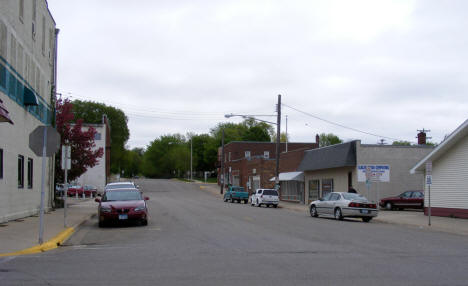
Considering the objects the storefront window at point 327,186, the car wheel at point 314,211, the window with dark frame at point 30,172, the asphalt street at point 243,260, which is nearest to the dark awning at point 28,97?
the window with dark frame at point 30,172

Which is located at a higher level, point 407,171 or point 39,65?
point 39,65

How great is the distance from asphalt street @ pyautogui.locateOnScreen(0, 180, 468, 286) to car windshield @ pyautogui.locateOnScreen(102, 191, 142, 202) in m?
3.50

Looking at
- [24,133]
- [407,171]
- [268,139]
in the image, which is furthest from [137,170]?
[24,133]

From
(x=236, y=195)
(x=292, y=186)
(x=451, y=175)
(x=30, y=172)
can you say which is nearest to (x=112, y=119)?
(x=236, y=195)

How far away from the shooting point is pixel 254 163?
6456cm

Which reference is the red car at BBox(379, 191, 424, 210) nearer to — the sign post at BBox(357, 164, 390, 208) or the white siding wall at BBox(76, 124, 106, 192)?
the sign post at BBox(357, 164, 390, 208)

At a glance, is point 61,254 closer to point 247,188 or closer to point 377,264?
point 377,264

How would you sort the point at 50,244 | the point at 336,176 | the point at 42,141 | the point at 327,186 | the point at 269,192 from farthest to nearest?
the point at 327,186 < the point at 269,192 < the point at 336,176 < the point at 50,244 < the point at 42,141

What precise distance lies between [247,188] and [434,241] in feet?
171

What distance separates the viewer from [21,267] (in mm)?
9820

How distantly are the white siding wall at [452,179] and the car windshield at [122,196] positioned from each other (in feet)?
53.2

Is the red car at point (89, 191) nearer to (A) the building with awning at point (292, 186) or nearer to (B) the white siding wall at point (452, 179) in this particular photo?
(A) the building with awning at point (292, 186)

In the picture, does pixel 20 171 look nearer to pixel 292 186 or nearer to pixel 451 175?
pixel 451 175

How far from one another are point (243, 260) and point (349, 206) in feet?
48.7
